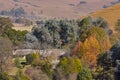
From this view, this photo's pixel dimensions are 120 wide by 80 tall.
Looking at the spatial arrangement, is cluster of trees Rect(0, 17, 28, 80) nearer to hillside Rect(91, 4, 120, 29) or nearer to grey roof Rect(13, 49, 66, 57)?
grey roof Rect(13, 49, 66, 57)

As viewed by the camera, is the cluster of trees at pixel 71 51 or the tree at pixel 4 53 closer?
the cluster of trees at pixel 71 51

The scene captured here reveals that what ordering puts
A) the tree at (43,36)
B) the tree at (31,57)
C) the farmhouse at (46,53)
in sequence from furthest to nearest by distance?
the tree at (43,36), the farmhouse at (46,53), the tree at (31,57)

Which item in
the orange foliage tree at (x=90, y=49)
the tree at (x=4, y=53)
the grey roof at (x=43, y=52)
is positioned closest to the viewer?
the tree at (x=4, y=53)

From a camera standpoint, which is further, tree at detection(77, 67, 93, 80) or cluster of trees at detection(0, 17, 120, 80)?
cluster of trees at detection(0, 17, 120, 80)

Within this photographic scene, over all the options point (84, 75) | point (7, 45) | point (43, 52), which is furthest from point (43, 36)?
point (84, 75)

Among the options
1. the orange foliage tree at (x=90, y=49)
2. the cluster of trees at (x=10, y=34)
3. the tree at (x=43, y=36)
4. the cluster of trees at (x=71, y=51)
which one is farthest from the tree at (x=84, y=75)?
the cluster of trees at (x=10, y=34)

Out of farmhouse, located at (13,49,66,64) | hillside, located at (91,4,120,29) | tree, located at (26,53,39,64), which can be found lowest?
hillside, located at (91,4,120,29)

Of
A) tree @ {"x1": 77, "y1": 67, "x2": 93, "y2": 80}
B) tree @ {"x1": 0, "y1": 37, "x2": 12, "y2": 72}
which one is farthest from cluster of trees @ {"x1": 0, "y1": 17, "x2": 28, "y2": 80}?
tree @ {"x1": 77, "y1": 67, "x2": 93, "y2": 80}

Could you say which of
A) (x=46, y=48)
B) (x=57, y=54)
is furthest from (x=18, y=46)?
(x=57, y=54)

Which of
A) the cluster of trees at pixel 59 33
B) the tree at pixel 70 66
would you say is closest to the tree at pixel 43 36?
the cluster of trees at pixel 59 33

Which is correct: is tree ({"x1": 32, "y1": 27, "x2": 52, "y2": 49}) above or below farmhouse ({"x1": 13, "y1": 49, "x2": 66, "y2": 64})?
above

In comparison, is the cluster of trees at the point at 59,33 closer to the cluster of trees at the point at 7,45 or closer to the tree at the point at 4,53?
the cluster of trees at the point at 7,45

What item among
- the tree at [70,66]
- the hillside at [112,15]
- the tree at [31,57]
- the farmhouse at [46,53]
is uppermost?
the tree at [70,66]

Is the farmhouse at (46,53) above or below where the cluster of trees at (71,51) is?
below
